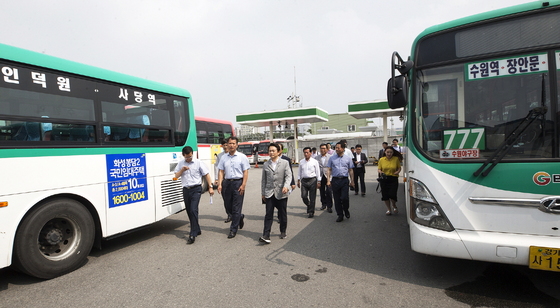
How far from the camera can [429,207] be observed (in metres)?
3.21

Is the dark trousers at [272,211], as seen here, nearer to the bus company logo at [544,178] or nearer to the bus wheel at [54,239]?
the bus wheel at [54,239]

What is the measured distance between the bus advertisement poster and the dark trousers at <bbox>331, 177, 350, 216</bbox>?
12.0ft

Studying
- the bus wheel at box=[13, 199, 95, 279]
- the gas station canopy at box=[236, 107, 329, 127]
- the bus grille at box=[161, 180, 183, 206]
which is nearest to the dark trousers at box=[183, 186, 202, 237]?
the bus grille at box=[161, 180, 183, 206]

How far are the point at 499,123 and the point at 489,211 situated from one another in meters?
0.85

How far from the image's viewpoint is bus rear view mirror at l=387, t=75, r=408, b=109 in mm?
3375

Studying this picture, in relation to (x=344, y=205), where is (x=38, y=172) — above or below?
above

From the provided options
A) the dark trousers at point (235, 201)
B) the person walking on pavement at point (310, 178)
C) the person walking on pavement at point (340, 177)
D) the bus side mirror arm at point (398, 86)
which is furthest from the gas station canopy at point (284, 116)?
the bus side mirror arm at point (398, 86)

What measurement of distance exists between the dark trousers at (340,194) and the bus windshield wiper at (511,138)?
11.5ft

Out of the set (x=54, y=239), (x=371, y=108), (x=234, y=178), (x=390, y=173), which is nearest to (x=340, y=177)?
(x=390, y=173)

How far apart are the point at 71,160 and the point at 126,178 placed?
89 centimetres

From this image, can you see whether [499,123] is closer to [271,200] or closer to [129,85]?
[271,200]

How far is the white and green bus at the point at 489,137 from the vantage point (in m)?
2.80

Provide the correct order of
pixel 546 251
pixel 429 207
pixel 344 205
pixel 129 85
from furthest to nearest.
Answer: pixel 344 205, pixel 129 85, pixel 429 207, pixel 546 251

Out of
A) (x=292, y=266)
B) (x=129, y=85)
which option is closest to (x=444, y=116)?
(x=292, y=266)
